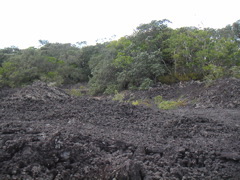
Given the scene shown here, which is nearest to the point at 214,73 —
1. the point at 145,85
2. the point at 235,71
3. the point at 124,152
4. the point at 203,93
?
the point at 235,71

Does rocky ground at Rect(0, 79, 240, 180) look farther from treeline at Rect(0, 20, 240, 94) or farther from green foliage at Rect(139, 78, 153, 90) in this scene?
green foliage at Rect(139, 78, 153, 90)

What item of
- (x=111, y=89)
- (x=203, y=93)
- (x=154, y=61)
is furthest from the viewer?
(x=111, y=89)

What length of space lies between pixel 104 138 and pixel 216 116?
4.68m

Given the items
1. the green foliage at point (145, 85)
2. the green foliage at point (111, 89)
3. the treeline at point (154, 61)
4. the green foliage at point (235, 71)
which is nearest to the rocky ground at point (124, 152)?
the green foliage at point (235, 71)

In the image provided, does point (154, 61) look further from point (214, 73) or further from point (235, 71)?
point (235, 71)

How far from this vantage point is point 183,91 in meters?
12.8

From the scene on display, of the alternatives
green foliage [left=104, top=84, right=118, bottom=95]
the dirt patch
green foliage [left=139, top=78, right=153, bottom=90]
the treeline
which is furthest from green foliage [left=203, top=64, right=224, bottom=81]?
green foliage [left=104, top=84, right=118, bottom=95]

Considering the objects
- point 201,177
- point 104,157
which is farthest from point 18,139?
point 201,177

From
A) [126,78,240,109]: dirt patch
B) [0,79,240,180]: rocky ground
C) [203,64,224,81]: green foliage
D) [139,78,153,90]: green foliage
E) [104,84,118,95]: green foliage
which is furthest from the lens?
[104,84,118,95]: green foliage

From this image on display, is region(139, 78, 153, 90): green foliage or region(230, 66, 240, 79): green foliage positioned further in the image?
region(139, 78, 153, 90): green foliage

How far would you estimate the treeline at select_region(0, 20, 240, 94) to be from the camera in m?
14.7

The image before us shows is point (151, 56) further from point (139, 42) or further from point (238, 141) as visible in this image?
point (238, 141)

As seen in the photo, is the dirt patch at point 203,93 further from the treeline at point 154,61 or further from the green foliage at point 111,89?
the green foliage at point 111,89

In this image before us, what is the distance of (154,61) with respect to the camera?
15.8m
